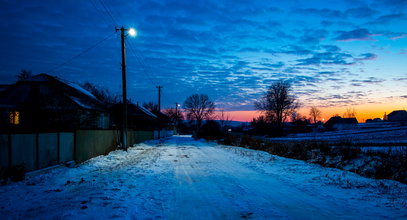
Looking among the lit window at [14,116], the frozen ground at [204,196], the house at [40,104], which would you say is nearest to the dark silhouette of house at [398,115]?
the house at [40,104]

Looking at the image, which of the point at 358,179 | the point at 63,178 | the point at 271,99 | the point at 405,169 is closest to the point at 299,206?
the point at 358,179

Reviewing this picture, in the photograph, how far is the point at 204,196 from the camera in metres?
7.43

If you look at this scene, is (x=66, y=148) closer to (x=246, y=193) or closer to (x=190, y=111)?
(x=246, y=193)

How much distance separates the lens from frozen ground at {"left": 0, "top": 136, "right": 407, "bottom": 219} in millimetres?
5828

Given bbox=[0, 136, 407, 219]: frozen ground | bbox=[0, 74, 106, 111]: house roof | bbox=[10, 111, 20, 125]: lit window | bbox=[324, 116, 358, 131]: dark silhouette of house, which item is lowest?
bbox=[0, 136, 407, 219]: frozen ground

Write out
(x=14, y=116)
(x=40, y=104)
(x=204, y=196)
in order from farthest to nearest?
(x=14, y=116) → (x=40, y=104) → (x=204, y=196)

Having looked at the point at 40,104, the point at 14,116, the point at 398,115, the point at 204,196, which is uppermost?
the point at 40,104

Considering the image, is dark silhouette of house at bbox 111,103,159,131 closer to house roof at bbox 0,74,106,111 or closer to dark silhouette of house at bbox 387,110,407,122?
house roof at bbox 0,74,106,111

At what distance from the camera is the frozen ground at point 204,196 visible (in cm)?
583

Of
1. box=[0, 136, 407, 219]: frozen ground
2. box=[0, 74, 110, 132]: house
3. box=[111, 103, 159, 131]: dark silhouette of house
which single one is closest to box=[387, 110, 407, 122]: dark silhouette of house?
box=[111, 103, 159, 131]: dark silhouette of house

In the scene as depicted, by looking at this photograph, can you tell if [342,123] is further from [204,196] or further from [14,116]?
[204,196]

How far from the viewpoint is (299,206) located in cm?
642

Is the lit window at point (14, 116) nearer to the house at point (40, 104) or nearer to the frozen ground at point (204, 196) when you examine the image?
the house at point (40, 104)

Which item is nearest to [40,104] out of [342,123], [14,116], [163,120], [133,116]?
[14,116]
